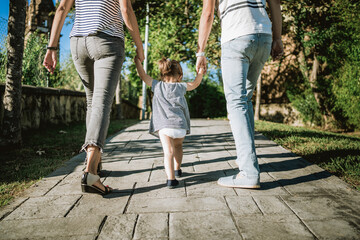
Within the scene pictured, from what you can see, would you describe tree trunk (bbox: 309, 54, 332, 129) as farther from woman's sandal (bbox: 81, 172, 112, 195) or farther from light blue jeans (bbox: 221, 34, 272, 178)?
woman's sandal (bbox: 81, 172, 112, 195)

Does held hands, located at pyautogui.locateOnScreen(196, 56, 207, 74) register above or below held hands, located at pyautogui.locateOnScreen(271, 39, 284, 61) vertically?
below

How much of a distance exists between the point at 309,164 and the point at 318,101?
24.5 feet

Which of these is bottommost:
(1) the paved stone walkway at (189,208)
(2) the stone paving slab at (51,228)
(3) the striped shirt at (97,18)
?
(2) the stone paving slab at (51,228)

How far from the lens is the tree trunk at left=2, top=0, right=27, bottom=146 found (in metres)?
3.73

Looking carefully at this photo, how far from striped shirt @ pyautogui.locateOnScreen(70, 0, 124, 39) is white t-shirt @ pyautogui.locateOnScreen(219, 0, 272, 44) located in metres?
0.94

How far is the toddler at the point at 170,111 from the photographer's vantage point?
2.37 meters

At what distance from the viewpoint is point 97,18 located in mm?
2141

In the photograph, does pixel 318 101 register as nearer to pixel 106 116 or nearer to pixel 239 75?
pixel 239 75

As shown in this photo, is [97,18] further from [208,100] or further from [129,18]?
[208,100]

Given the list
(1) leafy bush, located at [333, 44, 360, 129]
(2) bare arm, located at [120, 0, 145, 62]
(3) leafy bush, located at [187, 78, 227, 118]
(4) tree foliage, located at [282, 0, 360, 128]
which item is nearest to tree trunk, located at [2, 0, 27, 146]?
(2) bare arm, located at [120, 0, 145, 62]

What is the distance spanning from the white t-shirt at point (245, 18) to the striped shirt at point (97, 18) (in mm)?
942

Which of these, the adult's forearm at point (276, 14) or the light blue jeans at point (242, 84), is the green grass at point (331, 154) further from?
the adult's forearm at point (276, 14)

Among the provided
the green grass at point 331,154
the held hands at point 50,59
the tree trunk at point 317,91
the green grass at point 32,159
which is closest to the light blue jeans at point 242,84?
the green grass at point 331,154

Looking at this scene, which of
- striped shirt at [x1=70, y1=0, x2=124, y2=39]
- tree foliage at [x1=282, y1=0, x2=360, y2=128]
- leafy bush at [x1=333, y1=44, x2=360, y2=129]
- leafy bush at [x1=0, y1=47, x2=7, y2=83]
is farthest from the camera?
tree foliage at [x1=282, y1=0, x2=360, y2=128]
